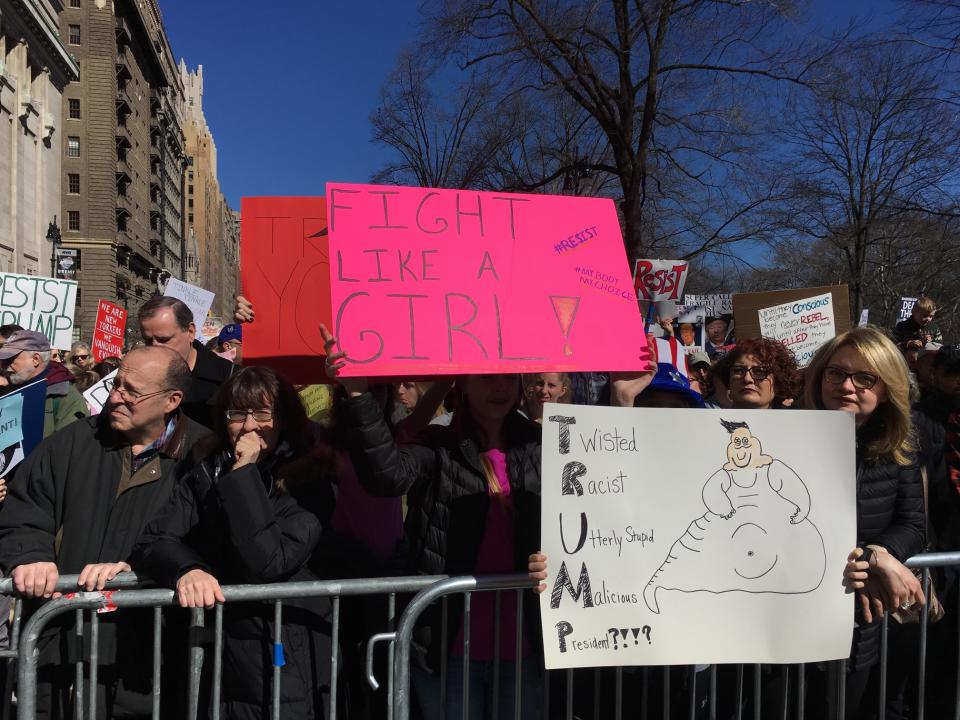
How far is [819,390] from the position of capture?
2.83 meters

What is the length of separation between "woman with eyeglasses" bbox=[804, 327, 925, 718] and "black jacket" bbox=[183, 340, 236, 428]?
2.79 metres

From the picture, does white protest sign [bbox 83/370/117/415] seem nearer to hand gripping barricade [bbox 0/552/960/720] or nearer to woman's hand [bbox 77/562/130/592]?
hand gripping barricade [bbox 0/552/960/720]

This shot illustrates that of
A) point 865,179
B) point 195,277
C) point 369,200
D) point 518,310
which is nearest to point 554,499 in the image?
point 518,310

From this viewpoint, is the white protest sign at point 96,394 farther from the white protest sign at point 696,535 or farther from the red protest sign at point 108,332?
the white protest sign at point 696,535

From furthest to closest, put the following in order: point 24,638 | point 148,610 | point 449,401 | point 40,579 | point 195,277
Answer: point 195,277
point 449,401
point 148,610
point 40,579
point 24,638

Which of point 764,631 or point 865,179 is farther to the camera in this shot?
point 865,179

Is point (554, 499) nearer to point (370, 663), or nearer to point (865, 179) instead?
point (370, 663)

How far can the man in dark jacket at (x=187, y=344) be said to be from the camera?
3.79 meters

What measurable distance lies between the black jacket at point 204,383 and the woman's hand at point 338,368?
131 centimetres

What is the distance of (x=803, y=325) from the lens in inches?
260

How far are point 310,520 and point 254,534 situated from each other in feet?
0.71

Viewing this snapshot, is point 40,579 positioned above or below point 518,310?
below

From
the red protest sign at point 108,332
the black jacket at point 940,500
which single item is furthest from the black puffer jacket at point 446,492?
the red protest sign at point 108,332

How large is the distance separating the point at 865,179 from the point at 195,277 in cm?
9977
